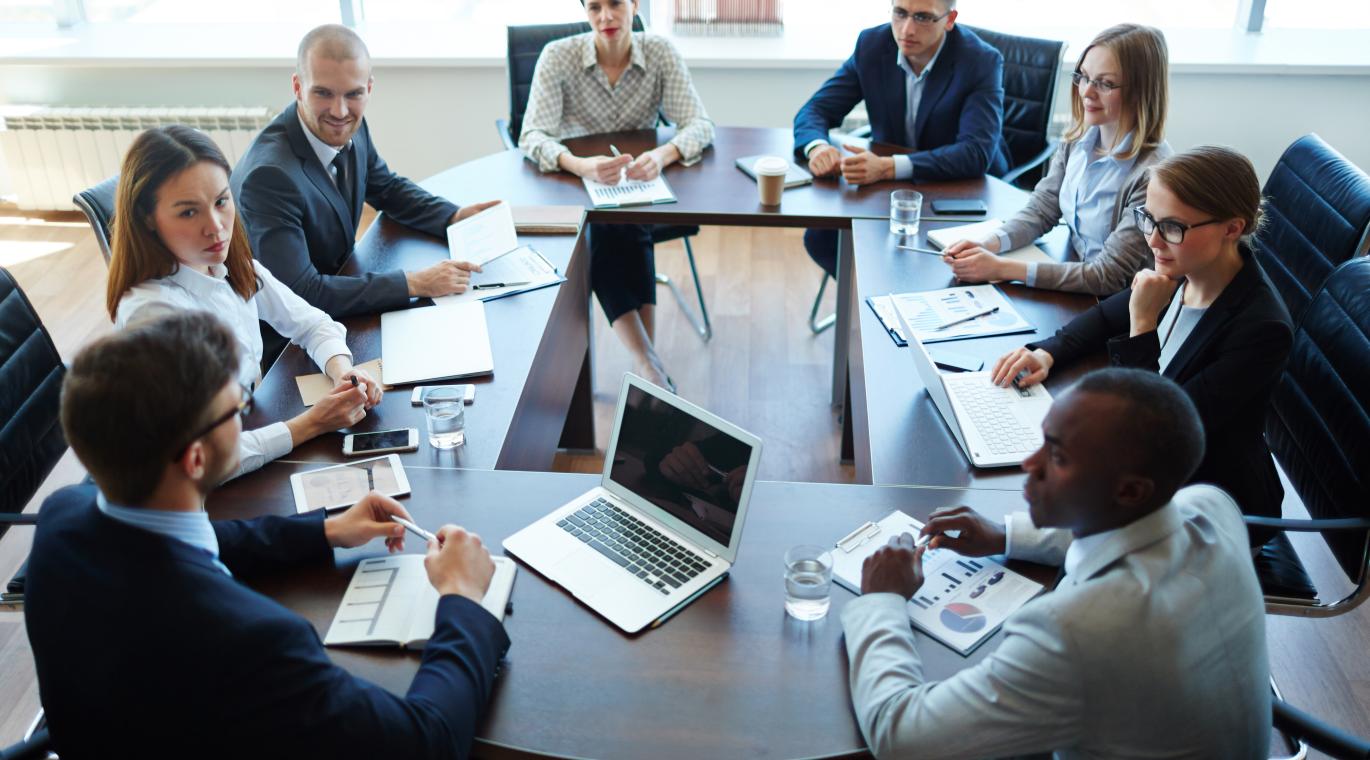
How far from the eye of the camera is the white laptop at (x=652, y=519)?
1665 millimetres

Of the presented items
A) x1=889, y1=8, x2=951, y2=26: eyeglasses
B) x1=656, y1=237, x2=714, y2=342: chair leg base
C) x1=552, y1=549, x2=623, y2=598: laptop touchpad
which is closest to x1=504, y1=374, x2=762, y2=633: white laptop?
x1=552, y1=549, x2=623, y2=598: laptop touchpad

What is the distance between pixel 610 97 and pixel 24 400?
2018mm

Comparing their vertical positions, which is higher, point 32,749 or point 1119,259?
point 1119,259

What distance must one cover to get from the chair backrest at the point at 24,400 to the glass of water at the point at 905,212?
6.60 feet

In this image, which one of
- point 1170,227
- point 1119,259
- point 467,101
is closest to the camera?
point 1170,227

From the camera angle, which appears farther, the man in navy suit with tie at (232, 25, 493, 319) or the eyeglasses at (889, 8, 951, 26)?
the eyeglasses at (889, 8, 951, 26)

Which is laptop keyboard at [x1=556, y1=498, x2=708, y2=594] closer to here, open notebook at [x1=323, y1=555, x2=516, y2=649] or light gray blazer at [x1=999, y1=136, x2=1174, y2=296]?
open notebook at [x1=323, y1=555, x2=516, y2=649]

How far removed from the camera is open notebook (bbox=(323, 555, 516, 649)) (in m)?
1.55

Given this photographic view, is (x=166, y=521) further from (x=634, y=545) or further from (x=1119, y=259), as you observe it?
(x=1119, y=259)

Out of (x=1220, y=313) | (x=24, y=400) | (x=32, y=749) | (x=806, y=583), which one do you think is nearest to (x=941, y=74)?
(x=1220, y=313)

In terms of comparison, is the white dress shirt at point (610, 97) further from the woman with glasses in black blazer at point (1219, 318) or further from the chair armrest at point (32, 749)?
the chair armrest at point (32, 749)

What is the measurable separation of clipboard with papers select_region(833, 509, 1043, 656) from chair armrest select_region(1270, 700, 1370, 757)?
43 cm

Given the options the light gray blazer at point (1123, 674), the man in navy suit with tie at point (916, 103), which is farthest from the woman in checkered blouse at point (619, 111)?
the light gray blazer at point (1123, 674)

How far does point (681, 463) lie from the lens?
1.76m
